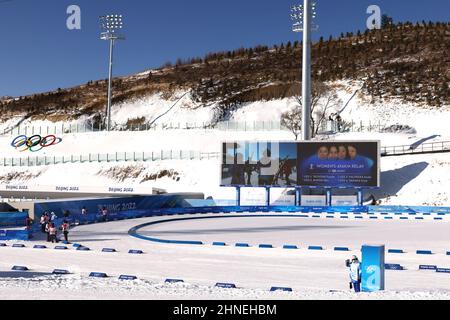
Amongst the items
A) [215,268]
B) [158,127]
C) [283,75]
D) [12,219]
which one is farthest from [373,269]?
[283,75]

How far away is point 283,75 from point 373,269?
353ft

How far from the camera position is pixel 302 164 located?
5519 centimetres

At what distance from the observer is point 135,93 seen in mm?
130375

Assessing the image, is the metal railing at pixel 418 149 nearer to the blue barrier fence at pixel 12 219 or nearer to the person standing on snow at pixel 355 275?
the blue barrier fence at pixel 12 219

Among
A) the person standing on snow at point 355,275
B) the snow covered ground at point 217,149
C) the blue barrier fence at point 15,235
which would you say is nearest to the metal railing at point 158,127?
the snow covered ground at point 217,149

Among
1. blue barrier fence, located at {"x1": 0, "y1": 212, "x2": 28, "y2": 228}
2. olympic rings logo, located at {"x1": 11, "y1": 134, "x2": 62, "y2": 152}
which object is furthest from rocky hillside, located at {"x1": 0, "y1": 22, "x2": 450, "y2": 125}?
blue barrier fence, located at {"x1": 0, "y1": 212, "x2": 28, "y2": 228}

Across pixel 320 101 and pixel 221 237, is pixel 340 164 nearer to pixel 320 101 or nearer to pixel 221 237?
pixel 221 237

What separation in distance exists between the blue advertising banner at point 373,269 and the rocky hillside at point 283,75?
8339 cm

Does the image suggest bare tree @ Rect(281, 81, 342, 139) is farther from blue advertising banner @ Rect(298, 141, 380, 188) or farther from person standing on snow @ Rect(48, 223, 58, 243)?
person standing on snow @ Rect(48, 223, 58, 243)

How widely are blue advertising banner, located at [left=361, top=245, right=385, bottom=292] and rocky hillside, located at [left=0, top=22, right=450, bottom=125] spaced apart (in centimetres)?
8339

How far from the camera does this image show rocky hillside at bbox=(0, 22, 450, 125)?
106 m

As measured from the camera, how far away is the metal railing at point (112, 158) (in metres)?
78.2
